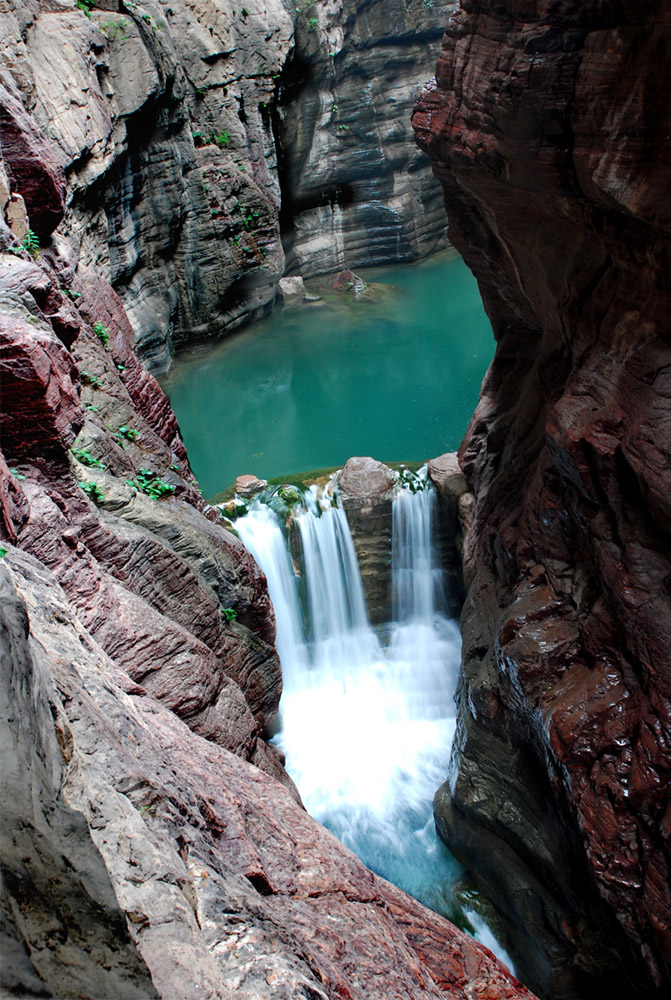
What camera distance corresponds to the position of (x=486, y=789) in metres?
6.24

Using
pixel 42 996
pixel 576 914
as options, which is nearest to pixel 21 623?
pixel 42 996

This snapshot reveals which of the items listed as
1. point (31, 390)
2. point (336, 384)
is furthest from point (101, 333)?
point (336, 384)

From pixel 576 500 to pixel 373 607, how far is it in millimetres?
5232

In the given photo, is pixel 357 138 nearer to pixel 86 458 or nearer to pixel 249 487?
pixel 249 487

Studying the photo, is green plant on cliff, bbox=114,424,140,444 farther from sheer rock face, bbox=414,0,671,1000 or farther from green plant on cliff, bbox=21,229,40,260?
sheer rock face, bbox=414,0,671,1000

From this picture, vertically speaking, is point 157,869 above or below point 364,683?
above

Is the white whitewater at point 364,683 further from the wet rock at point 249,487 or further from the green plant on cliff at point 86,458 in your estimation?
the green plant on cliff at point 86,458

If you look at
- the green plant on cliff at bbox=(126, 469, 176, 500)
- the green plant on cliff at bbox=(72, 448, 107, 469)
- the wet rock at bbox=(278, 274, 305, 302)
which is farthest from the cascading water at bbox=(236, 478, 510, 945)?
the wet rock at bbox=(278, 274, 305, 302)

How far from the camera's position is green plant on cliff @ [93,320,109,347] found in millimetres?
6886

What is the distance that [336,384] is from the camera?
14.7 meters

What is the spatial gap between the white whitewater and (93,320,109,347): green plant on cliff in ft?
11.5

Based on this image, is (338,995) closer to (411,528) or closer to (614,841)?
(614,841)

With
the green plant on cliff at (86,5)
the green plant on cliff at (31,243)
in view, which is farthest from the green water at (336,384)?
the green plant on cliff at (86,5)

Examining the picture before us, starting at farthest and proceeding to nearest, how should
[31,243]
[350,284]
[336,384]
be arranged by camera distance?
[350,284], [336,384], [31,243]
